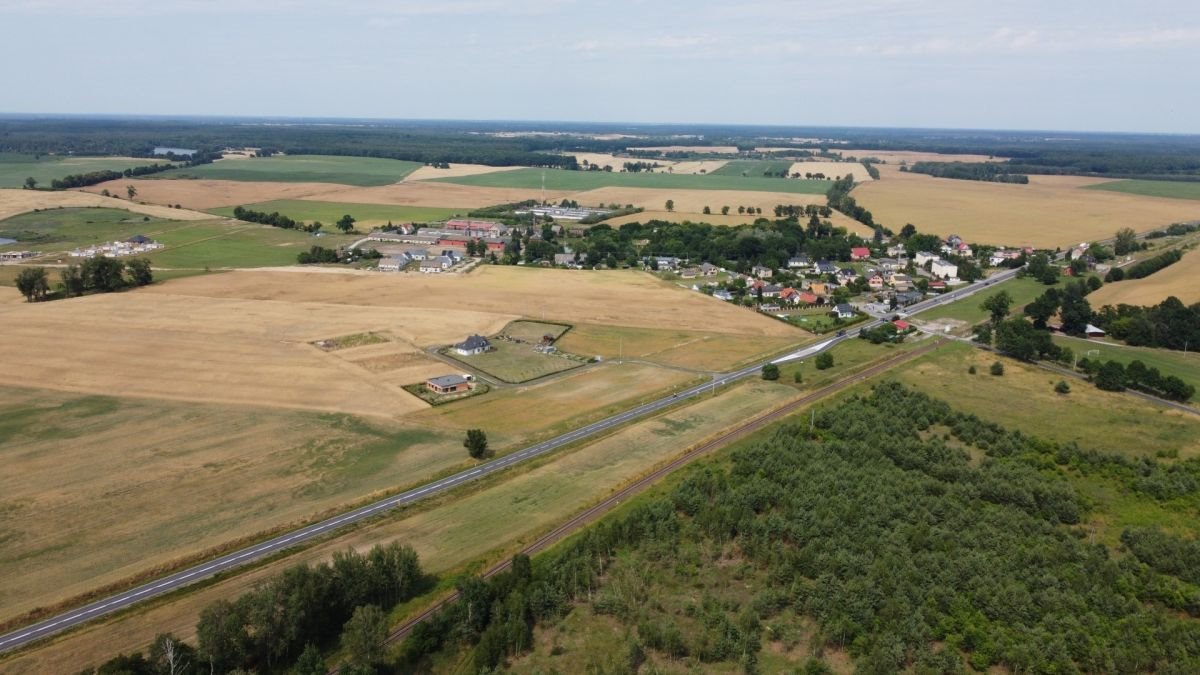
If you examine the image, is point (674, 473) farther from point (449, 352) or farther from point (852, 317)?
point (852, 317)

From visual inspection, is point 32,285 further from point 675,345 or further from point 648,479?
point 648,479

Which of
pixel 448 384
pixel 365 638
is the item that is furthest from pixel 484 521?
pixel 448 384

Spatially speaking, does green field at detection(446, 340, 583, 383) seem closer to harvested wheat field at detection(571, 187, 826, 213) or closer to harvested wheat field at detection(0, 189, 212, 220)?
harvested wheat field at detection(571, 187, 826, 213)

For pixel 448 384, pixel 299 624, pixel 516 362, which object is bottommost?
pixel 299 624

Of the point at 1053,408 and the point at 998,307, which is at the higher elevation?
the point at 998,307

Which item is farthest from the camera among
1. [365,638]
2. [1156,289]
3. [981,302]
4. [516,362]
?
[981,302]

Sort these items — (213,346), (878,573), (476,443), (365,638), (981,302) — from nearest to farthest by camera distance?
1. (365,638)
2. (878,573)
3. (476,443)
4. (213,346)
5. (981,302)

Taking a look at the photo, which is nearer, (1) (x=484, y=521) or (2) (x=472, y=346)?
(1) (x=484, y=521)
